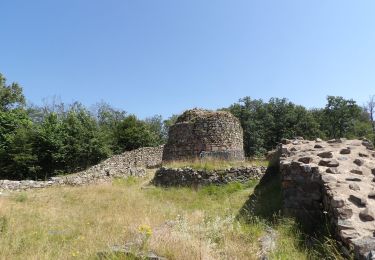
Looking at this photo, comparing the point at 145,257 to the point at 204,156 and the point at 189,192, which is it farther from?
the point at 204,156

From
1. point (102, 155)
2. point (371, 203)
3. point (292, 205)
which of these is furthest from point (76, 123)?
point (371, 203)

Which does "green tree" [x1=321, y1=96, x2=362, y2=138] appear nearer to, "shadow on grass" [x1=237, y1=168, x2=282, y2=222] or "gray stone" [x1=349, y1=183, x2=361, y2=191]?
"shadow on grass" [x1=237, y1=168, x2=282, y2=222]

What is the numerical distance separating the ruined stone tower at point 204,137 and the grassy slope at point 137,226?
6702 millimetres

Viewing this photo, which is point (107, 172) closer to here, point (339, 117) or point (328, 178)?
point (328, 178)

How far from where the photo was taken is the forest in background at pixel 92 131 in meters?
23.7

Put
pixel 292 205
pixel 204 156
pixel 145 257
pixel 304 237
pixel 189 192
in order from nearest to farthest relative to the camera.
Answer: pixel 145 257 → pixel 304 237 → pixel 292 205 → pixel 189 192 → pixel 204 156

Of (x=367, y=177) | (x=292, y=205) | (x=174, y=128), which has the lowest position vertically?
(x=292, y=205)

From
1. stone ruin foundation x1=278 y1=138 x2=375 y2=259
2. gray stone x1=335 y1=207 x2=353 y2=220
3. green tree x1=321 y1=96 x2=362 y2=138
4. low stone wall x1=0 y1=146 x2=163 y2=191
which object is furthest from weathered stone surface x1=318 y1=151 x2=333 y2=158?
green tree x1=321 y1=96 x2=362 y2=138

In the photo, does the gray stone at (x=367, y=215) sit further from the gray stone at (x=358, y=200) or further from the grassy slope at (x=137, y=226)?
the grassy slope at (x=137, y=226)

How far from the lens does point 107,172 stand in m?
18.4

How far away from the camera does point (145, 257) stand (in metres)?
4.13

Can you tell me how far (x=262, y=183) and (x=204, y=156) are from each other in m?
7.81

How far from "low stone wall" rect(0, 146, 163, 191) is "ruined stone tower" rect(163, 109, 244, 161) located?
273cm

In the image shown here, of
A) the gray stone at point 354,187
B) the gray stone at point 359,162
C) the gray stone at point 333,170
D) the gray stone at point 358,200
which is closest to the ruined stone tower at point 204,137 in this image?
the gray stone at point 359,162
